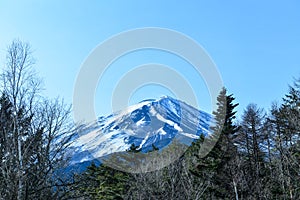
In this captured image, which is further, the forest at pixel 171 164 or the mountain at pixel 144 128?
the mountain at pixel 144 128

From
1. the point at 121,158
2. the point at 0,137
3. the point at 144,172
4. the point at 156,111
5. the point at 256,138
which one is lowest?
the point at 0,137

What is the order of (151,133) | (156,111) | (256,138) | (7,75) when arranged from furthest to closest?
(156,111) < (151,133) < (256,138) < (7,75)

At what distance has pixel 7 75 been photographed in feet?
30.9

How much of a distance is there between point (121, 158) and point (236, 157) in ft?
34.7

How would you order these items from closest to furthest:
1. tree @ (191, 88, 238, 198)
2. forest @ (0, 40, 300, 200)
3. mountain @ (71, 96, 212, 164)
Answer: forest @ (0, 40, 300, 200) < tree @ (191, 88, 238, 198) < mountain @ (71, 96, 212, 164)

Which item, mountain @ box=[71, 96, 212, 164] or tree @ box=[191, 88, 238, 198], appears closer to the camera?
tree @ box=[191, 88, 238, 198]

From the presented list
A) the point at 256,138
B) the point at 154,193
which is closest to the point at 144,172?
the point at 154,193

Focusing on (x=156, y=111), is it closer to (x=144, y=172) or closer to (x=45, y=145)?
(x=144, y=172)

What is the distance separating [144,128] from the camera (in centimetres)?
3516

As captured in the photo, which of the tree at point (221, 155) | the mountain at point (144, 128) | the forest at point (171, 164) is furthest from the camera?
the mountain at point (144, 128)

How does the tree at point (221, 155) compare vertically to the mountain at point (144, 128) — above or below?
below

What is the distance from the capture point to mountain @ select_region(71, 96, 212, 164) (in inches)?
981

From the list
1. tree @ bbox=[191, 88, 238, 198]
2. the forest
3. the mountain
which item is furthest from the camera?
the mountain

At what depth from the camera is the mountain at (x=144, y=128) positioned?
2492 centimetres
